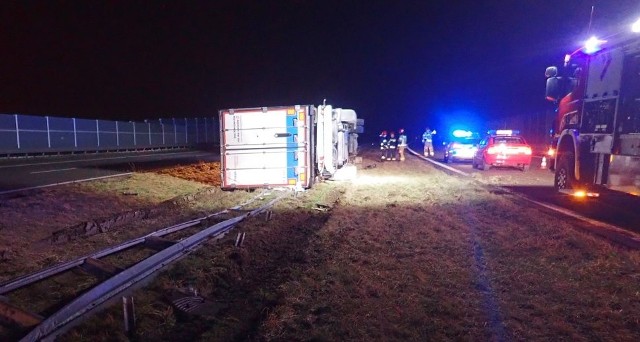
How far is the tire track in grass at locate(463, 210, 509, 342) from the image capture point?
3.62 meters

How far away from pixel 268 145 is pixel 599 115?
7.54 metres

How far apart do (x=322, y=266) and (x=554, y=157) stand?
8.91 meters

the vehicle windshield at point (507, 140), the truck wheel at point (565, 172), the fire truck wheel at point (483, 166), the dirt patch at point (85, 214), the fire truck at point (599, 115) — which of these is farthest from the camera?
the fire truck wheel at point (483, 166)

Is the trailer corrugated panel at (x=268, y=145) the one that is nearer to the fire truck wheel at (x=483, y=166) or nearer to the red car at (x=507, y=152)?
the red car at (x=507, y=152)

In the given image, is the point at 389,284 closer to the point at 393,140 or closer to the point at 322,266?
the point at 322,266

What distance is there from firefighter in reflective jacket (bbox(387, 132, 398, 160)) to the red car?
6120 millimetres

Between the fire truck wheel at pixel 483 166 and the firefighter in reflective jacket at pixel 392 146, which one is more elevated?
the firefighter in reflective jacket at pixel 392 146

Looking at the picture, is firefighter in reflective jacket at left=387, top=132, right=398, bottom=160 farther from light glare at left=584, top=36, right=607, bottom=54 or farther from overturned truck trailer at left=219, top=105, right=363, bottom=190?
light glare at left=584, top=36, right=607, bottom=54

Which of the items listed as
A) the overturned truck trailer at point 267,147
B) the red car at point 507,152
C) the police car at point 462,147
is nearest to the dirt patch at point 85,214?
the overturned truck trailer at point 267,147

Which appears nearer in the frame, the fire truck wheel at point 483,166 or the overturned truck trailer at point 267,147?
the overturned truck trailer at point 267,147

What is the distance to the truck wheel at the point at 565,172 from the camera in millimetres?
10117

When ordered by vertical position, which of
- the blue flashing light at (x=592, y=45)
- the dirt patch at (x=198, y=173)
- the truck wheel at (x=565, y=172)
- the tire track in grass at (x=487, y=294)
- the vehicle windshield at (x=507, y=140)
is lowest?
the dirt patch at (x=198, y=173)

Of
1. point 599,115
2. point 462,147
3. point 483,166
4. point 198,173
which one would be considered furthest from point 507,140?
point 198,173

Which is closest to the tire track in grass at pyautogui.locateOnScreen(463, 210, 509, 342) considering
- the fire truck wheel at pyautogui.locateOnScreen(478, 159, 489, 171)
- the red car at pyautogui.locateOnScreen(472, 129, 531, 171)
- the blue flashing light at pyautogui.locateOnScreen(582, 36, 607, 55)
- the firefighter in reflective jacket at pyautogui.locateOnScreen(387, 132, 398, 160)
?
the blue flashing light at pyautogui.locateOnScreen(582, 36, 607, 55)
